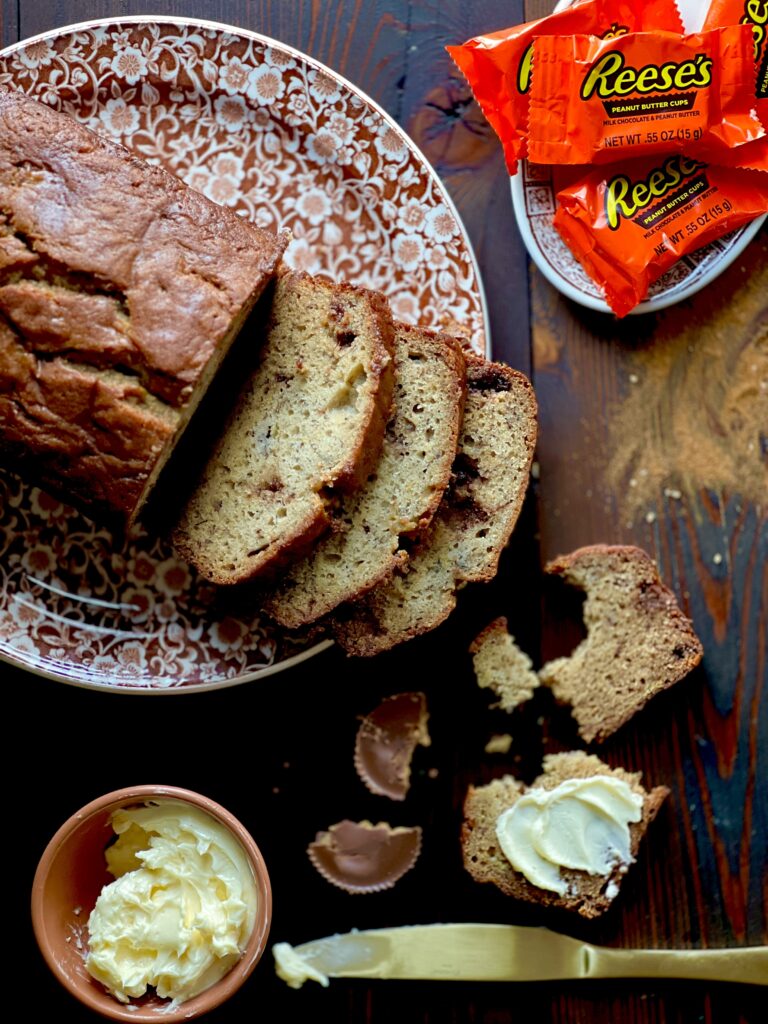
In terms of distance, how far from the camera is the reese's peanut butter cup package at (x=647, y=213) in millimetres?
2529

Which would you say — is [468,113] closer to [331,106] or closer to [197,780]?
[331,106]

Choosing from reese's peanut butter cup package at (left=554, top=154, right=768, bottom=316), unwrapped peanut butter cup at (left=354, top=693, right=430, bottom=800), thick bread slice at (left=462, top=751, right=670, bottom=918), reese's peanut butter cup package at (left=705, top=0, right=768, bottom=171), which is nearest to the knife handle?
thick bread slice at (left=462, top=751, right=670, bottom=918)

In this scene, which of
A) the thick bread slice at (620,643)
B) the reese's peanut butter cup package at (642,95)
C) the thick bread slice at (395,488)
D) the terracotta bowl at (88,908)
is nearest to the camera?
the terracotta bowl at (88,908)

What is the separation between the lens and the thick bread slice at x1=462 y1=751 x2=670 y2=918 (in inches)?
100

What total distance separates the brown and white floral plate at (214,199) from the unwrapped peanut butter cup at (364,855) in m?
0.54

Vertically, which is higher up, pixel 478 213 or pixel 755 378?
pixel 478 213

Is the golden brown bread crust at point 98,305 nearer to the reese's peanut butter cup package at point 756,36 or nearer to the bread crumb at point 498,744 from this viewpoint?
the bread crumb at point 498,744

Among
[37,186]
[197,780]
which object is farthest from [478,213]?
[197,780]

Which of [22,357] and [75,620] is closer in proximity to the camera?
[22,357]

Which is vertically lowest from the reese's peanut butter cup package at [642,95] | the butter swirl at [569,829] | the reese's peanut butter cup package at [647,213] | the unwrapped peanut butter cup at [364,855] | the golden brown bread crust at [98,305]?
the unwrapped peanut butter cup at [364,855]

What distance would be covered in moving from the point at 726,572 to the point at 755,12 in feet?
4.75

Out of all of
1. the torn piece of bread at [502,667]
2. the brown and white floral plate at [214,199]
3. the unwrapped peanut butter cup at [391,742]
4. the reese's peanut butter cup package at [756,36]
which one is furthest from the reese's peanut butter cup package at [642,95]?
the unwrapped peanut butter cup at [391,742]

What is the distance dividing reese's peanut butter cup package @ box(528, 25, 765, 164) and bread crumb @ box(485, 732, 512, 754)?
154cm

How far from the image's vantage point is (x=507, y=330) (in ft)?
8.77
